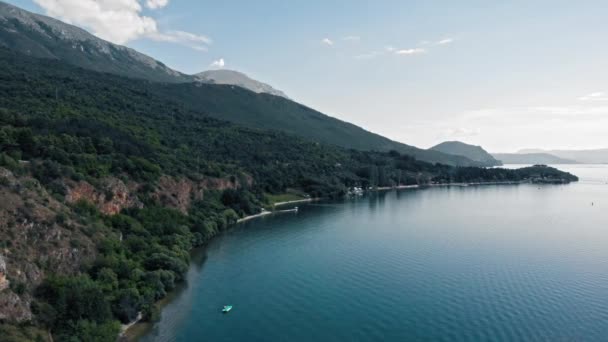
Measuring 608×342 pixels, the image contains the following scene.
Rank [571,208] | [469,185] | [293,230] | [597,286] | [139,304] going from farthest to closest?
[469,185], [571,208], [293,230], [597,286], [139,304]

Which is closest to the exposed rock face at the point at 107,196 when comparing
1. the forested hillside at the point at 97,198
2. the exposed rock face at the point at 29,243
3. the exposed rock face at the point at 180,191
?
the forested hillside at the point at 97,198

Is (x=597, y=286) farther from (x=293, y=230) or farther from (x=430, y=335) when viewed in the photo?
(x=293, y=230)

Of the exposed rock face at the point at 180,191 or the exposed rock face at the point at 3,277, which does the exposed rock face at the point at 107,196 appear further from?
the exposed rock face at the point at 3,277

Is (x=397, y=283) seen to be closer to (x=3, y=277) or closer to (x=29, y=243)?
(x=29, y=243)

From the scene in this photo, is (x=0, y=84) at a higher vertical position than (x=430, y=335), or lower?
higher

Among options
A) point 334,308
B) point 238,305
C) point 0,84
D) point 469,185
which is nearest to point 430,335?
point 334,308

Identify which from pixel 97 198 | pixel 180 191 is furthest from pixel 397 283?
pixel 180 191

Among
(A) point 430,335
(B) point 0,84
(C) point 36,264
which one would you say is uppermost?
(B) point 0,84

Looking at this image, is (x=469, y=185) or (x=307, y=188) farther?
(x=469, y=185)

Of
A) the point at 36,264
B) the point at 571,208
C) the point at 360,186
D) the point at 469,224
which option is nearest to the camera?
the point at 36,264
